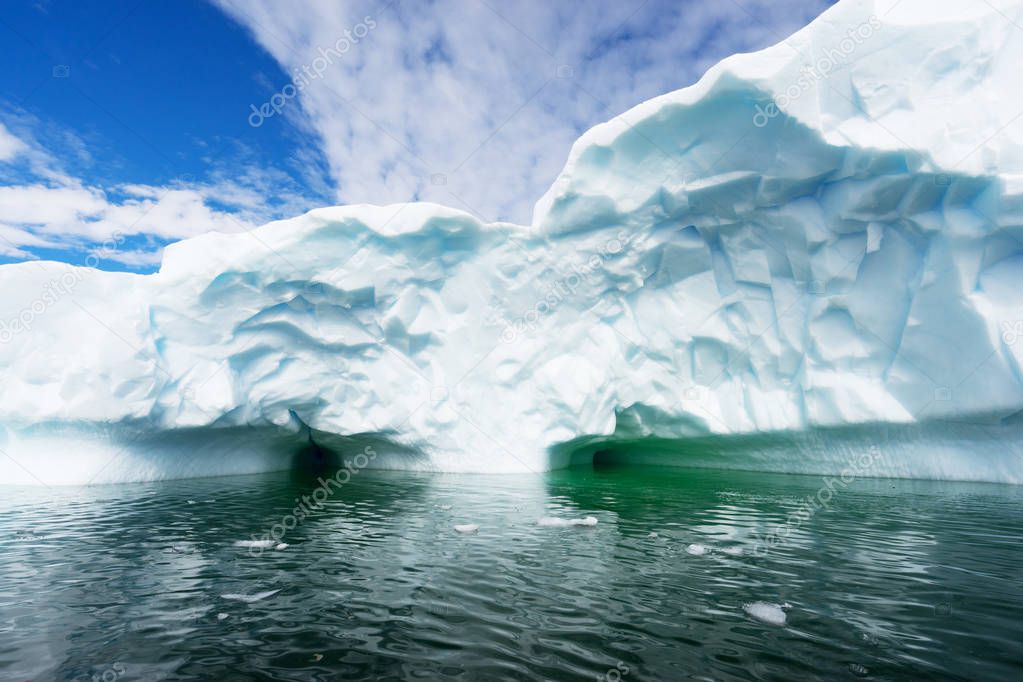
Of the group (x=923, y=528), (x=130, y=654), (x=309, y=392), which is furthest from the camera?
(x=309, y=392)

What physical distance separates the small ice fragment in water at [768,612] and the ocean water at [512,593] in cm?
2

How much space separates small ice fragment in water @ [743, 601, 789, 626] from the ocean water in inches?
0.6

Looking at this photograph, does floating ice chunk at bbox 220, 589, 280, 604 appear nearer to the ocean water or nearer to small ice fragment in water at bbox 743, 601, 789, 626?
the ocean water

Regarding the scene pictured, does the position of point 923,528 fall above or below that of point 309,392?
below

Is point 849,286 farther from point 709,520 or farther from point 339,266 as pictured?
point 339,266

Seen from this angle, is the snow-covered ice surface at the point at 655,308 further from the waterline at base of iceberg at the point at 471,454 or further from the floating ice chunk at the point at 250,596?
the floating ice chunk at the point at 250,596

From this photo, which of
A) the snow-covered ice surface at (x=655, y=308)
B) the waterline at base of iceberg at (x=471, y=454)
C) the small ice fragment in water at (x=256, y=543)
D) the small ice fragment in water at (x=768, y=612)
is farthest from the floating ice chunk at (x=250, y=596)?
the waterline at base of iceberg at (x=471, y=454)

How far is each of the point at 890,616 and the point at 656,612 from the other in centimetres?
159

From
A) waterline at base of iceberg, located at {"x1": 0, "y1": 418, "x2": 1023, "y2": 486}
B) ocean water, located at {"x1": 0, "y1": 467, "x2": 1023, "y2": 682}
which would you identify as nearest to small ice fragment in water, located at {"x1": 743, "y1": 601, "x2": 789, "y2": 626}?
ocean water, located at {"x1": 0, "y1": 467, "x2": 1023, "y2": 682}

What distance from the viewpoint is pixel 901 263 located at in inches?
485

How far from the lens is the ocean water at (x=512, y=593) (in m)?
3.09

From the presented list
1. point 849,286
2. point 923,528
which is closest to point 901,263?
point 849,286

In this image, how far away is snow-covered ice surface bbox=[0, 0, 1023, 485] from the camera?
37.1ft

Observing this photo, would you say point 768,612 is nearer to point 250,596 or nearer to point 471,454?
point 250,596
